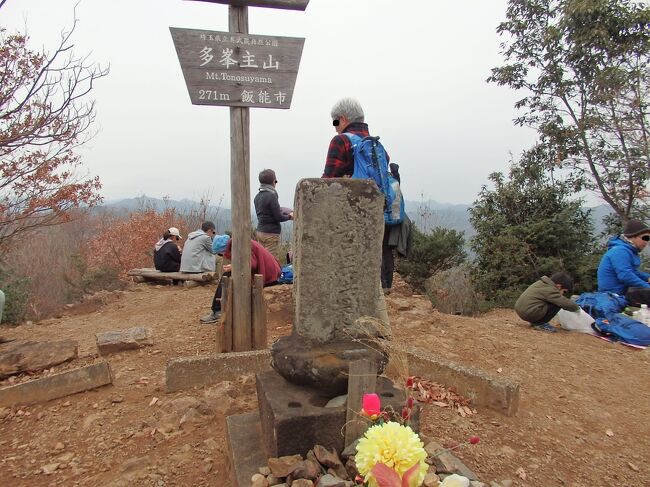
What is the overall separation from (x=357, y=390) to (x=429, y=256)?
28.0ft

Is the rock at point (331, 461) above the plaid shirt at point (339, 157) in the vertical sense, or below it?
below

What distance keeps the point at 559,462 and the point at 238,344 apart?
2322mm

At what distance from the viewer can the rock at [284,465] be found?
1.76 m

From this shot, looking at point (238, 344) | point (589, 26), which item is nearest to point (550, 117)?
point (589, 26)

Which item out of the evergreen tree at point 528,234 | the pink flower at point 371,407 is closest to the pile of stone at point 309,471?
the pink flower at point 371,407

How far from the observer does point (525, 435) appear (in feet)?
8.84

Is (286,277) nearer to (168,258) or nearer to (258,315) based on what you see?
(258,315)

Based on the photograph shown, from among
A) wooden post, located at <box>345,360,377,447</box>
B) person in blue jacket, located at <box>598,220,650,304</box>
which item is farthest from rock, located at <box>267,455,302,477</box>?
person in blue jacket, located at <box>598,220,650,304</box>

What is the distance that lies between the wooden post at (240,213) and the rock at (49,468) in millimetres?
1389

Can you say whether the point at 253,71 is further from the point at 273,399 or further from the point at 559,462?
the point at 559,462

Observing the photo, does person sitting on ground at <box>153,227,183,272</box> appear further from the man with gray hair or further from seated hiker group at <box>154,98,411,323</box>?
the man with gray hair

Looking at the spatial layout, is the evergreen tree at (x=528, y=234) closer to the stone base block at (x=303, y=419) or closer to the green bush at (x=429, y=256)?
the green bush at (x=429, y=256)

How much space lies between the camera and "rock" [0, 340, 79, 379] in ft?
10.9

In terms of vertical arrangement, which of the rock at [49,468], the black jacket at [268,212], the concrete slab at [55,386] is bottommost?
the rock at [49,468]
